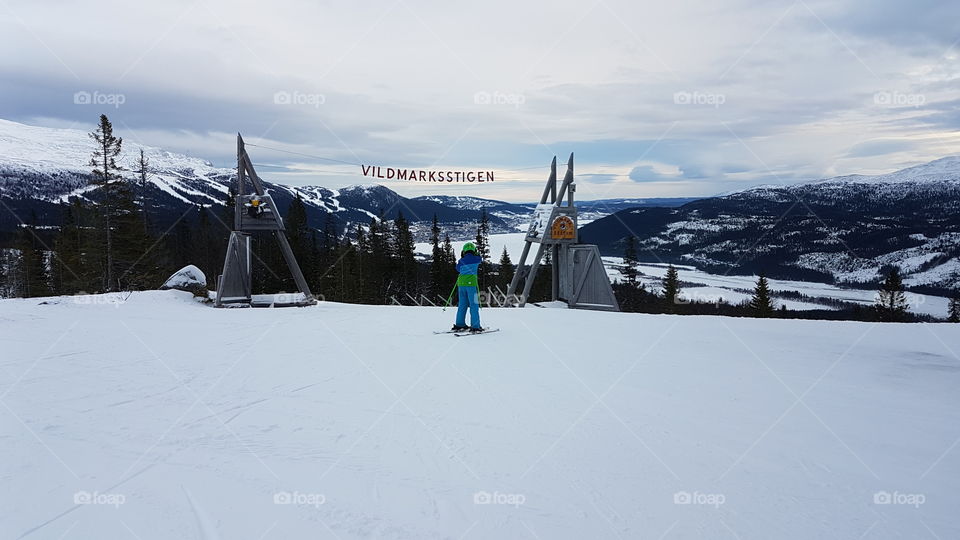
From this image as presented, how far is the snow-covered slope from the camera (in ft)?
12.2

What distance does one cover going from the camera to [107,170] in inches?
1128

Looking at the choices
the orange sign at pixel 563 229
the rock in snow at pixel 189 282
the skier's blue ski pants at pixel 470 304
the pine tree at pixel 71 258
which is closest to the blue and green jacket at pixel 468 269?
the skier's blue ski pants at pixel 470 304

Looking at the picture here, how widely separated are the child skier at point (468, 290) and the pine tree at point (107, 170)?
2648cm

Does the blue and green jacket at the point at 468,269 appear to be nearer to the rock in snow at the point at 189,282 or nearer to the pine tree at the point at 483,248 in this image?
the rock in snow at the point at 189,282

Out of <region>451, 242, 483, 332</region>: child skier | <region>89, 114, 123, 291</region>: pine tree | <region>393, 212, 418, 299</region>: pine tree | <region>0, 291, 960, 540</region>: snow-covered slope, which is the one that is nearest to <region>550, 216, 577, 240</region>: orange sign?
<region>451, 242, 483, 332</region>: child skier

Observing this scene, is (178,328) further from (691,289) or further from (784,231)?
(784,231)

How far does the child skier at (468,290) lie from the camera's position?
37.5 feet

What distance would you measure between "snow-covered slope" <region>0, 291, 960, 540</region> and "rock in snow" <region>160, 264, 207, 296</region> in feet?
32.3

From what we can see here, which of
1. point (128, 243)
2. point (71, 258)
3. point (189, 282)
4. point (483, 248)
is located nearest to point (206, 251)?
point (71, 258)

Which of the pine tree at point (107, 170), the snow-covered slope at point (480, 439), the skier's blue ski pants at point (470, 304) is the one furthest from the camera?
the pine tree at point (107, 170)

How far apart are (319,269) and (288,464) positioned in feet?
154

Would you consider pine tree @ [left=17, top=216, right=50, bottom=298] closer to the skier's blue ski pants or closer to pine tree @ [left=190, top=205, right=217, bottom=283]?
pine tree @ [left=190, top=205, right=217, bottom=283]

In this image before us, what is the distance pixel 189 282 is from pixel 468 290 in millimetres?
13796

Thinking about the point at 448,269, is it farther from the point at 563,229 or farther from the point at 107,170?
the point at 563,229
